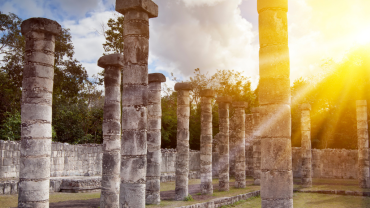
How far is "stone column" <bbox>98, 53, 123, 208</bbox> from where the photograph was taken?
30.2 ft

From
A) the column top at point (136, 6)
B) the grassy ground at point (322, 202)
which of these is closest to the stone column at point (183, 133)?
the grassy ground at point (322, 202)

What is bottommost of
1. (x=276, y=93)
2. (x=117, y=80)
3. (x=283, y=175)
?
(x=283, y=175)

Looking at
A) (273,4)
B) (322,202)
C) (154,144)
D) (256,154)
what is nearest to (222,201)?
(154,144)

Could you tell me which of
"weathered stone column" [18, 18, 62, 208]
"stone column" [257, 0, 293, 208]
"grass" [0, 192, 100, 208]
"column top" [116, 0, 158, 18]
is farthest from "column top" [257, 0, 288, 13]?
"grass" [0, 192, 100, 208]

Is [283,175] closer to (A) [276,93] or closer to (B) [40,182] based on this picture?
(A) [276,93]

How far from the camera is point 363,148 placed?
16.5 meters

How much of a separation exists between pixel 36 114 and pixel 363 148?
15.0 meters

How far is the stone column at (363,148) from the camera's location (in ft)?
53.5

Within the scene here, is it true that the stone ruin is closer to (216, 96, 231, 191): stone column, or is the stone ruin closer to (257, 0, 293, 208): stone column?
Answer: (257, 0, 293, 208): stone column

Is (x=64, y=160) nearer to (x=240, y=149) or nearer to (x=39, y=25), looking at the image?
(x=240, y=149)

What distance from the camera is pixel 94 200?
446 inches

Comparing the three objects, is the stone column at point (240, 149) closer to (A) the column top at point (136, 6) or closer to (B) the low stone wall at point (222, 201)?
(B) the low stone wall at point (222, 201)

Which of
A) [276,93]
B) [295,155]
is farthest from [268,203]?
[295,155]

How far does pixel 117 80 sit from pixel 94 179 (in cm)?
599
